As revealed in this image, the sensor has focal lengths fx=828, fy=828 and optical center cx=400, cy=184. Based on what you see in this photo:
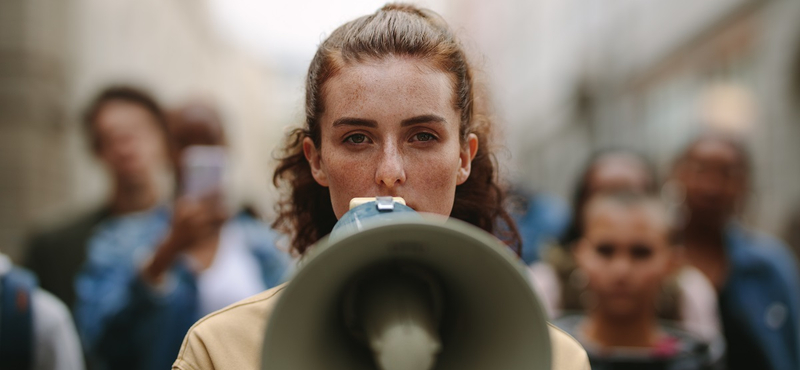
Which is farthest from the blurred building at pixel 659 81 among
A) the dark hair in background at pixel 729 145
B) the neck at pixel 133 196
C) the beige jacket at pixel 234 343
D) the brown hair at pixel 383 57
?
the neck at pixel 133 196

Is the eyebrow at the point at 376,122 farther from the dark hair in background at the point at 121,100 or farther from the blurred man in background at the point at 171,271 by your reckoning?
the dark hair in background at the point at 121,100

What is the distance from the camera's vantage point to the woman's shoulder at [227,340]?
5.69 ft

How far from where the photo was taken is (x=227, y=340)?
1.77m

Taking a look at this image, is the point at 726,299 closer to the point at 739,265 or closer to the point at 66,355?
the point at 739,265

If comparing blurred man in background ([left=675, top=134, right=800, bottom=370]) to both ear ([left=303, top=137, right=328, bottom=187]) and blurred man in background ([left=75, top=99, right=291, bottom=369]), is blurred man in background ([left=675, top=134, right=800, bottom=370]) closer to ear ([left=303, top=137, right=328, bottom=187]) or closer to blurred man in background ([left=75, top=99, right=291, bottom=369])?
blurred man in background ([left=75, top=99, right=291, bottom=369])

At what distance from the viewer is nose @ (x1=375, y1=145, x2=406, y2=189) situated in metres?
1.81

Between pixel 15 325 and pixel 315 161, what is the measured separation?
1.56 meters

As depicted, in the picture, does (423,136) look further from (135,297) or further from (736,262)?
(736,262)

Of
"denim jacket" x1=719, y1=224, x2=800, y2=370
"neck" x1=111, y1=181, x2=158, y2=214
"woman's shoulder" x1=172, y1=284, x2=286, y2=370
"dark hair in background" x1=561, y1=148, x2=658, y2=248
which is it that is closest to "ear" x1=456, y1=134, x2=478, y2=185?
"woman's shoulder" x1=172, y1=284, x2=286, y2=370

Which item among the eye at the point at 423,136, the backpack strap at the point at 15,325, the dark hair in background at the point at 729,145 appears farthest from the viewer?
the dark hair in background at the point at 729,145

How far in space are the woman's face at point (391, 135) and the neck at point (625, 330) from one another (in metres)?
2.12

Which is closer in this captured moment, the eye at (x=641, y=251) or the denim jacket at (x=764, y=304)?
the eye at (x=641, y=251)

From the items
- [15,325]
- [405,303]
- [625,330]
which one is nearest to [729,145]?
[625,330]

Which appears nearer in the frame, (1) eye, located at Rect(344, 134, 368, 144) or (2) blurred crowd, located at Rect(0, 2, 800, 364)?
(1) eye, located at Rect(344, 134, 368, 144)
